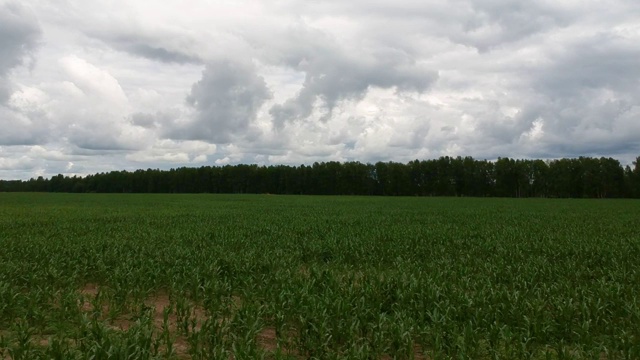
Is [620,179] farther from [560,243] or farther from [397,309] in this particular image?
[397,309]

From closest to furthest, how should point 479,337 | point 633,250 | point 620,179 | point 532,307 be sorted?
1. point 479,337
2. point 532,307
3. point 633,250
4. point 620,179

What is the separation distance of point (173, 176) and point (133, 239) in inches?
6191

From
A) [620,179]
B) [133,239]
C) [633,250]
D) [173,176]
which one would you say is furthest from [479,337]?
[173,176]

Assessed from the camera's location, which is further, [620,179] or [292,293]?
[620,179]

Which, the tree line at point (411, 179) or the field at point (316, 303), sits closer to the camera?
the field at point (316, 303)

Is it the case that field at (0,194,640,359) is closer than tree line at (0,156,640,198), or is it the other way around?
field at (0,194,640,359)

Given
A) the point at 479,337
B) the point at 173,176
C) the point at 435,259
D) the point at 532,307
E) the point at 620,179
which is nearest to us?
the point at 479,337

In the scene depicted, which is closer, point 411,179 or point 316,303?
point 316,303

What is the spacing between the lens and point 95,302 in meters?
8.31

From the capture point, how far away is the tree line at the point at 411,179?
12000 centimetres

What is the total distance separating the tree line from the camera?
394ft

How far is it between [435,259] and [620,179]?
126m

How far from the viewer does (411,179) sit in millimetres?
140250

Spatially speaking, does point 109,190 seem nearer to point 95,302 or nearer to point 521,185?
point 521,185
